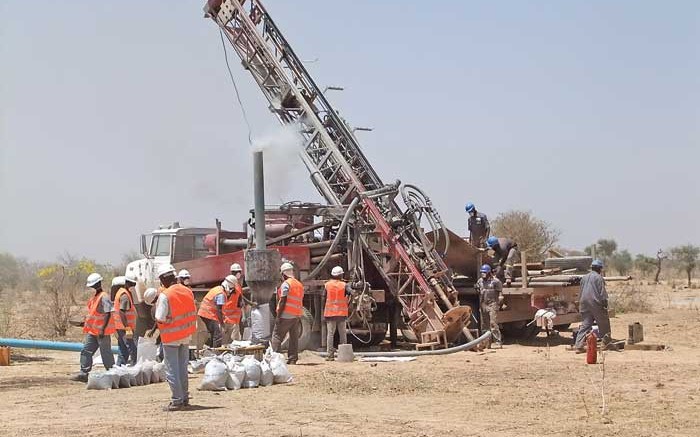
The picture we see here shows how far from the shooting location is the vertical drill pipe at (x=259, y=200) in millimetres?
15617

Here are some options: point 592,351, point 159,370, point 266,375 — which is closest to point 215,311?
point 159,370

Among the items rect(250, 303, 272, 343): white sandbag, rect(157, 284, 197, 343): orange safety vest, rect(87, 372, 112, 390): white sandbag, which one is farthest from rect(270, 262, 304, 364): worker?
rect(157, 284, 197, 343): orange safety vest

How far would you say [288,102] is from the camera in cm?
1844

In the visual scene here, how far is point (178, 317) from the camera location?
404 inches

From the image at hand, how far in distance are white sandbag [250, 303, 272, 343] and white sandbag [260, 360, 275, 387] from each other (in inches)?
115

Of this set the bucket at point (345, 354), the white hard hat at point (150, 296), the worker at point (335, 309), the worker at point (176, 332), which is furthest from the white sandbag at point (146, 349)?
the worker at point (335, 309)

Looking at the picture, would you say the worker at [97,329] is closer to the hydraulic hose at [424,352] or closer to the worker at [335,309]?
the worker at [335,309]

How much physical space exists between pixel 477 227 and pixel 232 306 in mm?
5274

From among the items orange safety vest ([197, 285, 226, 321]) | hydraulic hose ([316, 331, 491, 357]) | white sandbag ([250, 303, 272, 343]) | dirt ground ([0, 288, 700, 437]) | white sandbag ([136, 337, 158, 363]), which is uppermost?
orange safety vest ([197, 285, 226, 321])

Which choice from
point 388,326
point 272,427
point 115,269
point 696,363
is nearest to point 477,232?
point 388,326

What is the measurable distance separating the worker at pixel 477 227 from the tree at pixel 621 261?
40.0 metres

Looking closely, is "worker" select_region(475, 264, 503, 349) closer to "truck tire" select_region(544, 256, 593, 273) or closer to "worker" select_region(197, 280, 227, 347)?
"truck tire" select_region(544, 256, 593, 273)

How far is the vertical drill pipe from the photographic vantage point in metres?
15.6

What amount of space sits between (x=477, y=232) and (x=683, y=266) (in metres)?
42.0
